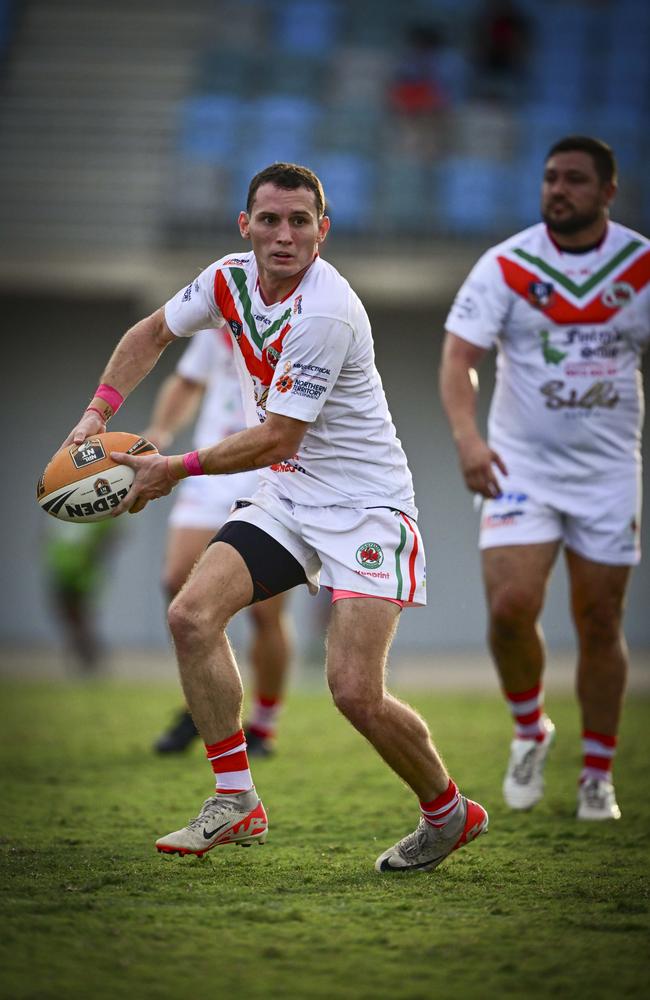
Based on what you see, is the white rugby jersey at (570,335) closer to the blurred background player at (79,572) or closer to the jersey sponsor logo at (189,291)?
the jersey sponsor logo at (189,291)

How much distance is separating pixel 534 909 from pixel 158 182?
13.2 meters

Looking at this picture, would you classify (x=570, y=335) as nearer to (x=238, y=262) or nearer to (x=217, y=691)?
(x=238, y=262)

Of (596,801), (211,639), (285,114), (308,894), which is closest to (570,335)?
(596,801)

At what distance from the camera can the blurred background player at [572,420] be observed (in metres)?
5.66

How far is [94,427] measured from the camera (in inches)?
182

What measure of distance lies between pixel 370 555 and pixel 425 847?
0.97 m

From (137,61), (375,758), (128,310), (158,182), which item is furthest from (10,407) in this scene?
(375,758)

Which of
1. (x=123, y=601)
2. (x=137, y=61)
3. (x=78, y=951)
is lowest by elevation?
(x=123, y=601)

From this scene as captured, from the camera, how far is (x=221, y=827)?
4.32 m

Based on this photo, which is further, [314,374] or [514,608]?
[514,608]

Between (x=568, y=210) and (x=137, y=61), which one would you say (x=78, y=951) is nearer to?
(x=568, y=210)

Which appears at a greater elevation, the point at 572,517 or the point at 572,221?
the point at 572,221

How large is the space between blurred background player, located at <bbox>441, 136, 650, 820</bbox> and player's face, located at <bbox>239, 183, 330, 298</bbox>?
4.27ft

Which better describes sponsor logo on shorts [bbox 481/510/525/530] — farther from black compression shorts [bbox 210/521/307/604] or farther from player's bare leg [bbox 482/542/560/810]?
black compression shorts [bbox 210/521/307/604]
